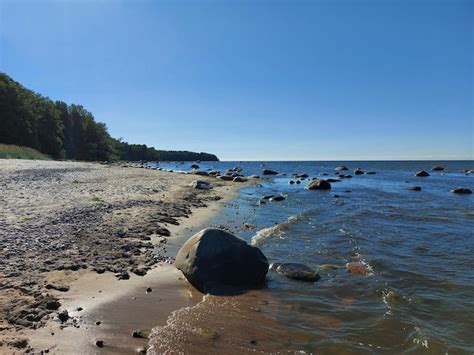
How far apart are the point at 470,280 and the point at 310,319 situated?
5.37 meters

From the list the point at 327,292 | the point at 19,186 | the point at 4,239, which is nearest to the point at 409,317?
the point at 327,292

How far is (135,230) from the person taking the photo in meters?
12.6

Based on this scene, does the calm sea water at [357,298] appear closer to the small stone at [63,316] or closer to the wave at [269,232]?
the wave at [269,232]

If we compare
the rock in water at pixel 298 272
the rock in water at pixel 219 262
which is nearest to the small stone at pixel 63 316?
the rock in water at pixel 219 262

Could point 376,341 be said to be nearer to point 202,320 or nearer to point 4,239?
point 202,320

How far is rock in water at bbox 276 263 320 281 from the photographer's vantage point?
31.1 ft

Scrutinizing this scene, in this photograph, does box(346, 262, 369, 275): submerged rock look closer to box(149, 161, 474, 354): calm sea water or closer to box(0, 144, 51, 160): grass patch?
box(149, 161, 474, 354): calm sea water

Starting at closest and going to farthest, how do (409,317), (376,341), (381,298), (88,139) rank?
(376,341), (409,317), (381,298), (88,139)

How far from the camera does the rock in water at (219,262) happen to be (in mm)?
8625

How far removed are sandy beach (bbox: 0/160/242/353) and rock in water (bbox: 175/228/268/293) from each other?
36 cm

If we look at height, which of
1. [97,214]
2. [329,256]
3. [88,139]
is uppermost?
[88,139]

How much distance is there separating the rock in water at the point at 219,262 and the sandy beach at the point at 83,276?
36 centimetres

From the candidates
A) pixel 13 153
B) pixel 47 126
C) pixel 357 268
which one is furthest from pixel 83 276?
pixel 47 126

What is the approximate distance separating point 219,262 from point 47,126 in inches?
2832
